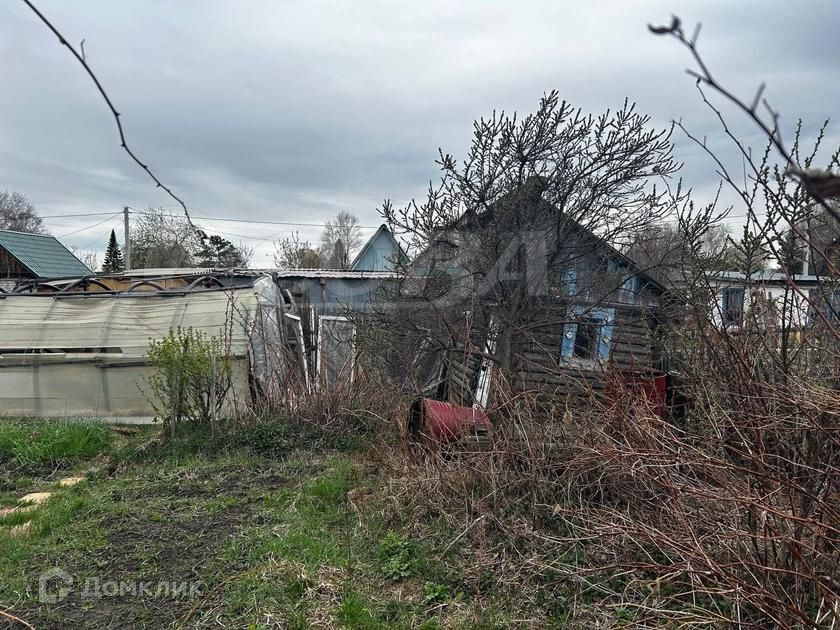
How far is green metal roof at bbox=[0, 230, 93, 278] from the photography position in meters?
15.9

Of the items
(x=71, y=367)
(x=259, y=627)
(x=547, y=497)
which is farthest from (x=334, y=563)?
(x=71, y=367)

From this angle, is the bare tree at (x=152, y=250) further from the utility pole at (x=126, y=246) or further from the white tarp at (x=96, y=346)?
the white tarp at (x=96, y=346)

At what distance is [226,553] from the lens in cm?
383

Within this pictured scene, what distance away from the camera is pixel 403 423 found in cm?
508

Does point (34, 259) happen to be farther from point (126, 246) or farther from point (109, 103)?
point (109, 103)

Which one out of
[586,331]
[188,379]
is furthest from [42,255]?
[586,331]

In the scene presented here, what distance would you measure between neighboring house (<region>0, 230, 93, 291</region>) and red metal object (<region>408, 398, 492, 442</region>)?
47.3 feet

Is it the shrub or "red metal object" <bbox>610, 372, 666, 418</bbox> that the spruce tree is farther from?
"red metal object" <bbox>610, 372, 666, 418</bbox>

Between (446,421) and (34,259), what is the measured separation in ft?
54.1

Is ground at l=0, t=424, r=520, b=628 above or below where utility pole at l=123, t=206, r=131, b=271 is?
below

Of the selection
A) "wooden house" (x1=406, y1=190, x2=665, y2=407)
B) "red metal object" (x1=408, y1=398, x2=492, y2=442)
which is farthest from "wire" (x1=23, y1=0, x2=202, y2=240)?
"wooden house" (x1=406, y1=190, x2=665, y2=407)

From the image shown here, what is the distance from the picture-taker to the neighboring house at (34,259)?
15859 mm

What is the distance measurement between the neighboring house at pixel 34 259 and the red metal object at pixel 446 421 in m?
14.4

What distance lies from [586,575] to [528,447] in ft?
2.89
